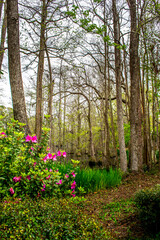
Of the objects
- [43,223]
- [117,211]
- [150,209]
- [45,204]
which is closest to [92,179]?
[117,211]

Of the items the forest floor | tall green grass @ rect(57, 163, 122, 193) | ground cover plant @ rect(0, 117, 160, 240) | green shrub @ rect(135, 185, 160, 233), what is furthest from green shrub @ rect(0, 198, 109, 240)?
tall green grass @ rect(57, 163, 122, 193)

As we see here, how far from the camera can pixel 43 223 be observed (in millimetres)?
1889

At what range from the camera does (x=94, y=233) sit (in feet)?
6.52

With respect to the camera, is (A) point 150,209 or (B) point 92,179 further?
(B) point 92,179

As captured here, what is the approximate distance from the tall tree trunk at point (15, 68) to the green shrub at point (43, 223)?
258 centimetres

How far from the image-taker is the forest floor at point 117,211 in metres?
2.77

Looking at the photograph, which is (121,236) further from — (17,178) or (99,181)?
(99,181)

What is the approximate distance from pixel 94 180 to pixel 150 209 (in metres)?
2.62

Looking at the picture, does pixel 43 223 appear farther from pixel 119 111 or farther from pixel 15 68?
Answer: pixel 119 111

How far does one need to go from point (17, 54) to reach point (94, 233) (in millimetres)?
4200

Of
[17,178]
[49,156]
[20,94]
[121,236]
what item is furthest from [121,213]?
[20,94]

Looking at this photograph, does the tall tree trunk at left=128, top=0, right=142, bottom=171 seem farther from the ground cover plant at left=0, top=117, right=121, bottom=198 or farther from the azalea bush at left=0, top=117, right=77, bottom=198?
the azalea bush at left=0, top=117, right=77, bottom=198

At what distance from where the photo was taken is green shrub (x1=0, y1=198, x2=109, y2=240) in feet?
5.51

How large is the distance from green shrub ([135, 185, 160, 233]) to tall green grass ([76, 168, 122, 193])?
211 cm
